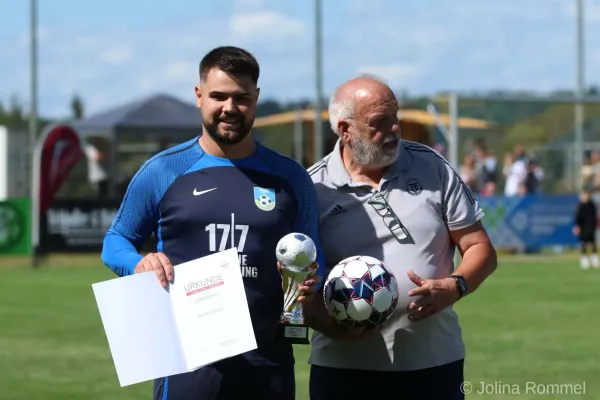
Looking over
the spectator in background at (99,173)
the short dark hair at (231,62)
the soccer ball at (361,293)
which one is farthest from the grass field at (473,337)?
the spectator in background at (99,173)

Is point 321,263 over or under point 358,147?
under

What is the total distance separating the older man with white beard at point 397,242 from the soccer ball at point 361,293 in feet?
0.49

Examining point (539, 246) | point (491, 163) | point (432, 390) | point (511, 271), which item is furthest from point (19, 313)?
point (491, 163)

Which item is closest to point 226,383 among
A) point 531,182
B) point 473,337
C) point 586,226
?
point 473,337

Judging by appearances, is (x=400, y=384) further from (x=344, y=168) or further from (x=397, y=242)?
(x=344, y=168)

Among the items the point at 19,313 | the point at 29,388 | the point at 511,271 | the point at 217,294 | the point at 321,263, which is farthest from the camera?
the point at 511,271

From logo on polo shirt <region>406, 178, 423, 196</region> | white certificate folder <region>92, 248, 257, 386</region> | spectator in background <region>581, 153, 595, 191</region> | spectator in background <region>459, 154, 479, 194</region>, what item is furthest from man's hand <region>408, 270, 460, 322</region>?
spectator in background <region>459, 154, 479, 194</region>

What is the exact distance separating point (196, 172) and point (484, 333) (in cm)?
1000

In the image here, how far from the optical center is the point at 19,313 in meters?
17.7

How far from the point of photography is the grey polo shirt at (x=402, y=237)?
577cm

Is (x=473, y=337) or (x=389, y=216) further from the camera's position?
(x=473, y=337)

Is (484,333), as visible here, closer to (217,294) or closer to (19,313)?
(19,313)

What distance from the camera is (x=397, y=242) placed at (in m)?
5.78

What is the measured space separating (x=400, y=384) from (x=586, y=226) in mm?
22108
